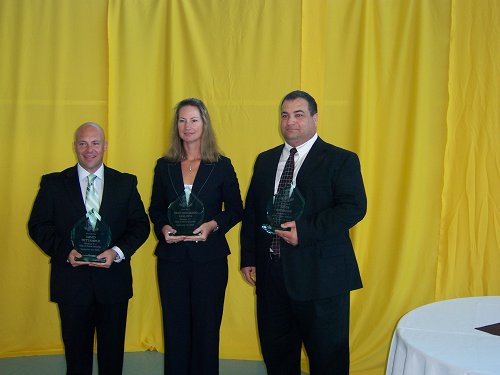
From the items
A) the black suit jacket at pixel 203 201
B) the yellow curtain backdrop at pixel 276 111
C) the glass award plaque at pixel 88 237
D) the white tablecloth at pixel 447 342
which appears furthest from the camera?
the yellow curtain backdrop at pixel 276 111

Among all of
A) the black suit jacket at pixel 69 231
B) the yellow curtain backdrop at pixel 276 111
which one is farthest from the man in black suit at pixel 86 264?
the yellow curtain backdrop at pixel 276 111

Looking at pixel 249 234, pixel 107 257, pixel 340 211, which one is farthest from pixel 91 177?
pixel 340 211

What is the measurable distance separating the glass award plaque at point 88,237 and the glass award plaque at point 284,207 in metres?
0.75

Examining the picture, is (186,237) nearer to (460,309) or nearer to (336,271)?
(336,271)

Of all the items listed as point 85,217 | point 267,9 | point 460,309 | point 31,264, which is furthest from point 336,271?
point 31,264

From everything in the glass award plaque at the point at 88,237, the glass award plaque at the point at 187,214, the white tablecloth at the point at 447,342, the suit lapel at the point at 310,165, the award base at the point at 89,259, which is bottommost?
the white tablecloth at the point at 447,342

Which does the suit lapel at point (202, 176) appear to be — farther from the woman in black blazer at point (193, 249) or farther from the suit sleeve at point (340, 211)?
the suit sleeve at point (340, 211)

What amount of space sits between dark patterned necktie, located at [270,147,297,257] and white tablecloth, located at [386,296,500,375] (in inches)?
26.9

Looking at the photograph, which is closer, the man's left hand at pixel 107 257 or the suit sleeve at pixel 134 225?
the man's left hand at pixel 107 257

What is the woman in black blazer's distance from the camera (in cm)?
265

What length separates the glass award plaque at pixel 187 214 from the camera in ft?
8.36

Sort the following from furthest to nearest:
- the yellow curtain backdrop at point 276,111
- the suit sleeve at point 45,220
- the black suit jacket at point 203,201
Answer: the yellow curtain backdrop at point 276,111
the black suit jacket at point 203,201
the suit sleeve at point 45,220

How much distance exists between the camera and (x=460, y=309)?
2.11 metres

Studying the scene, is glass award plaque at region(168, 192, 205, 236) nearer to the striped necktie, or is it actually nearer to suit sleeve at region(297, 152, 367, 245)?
the striped necktie
